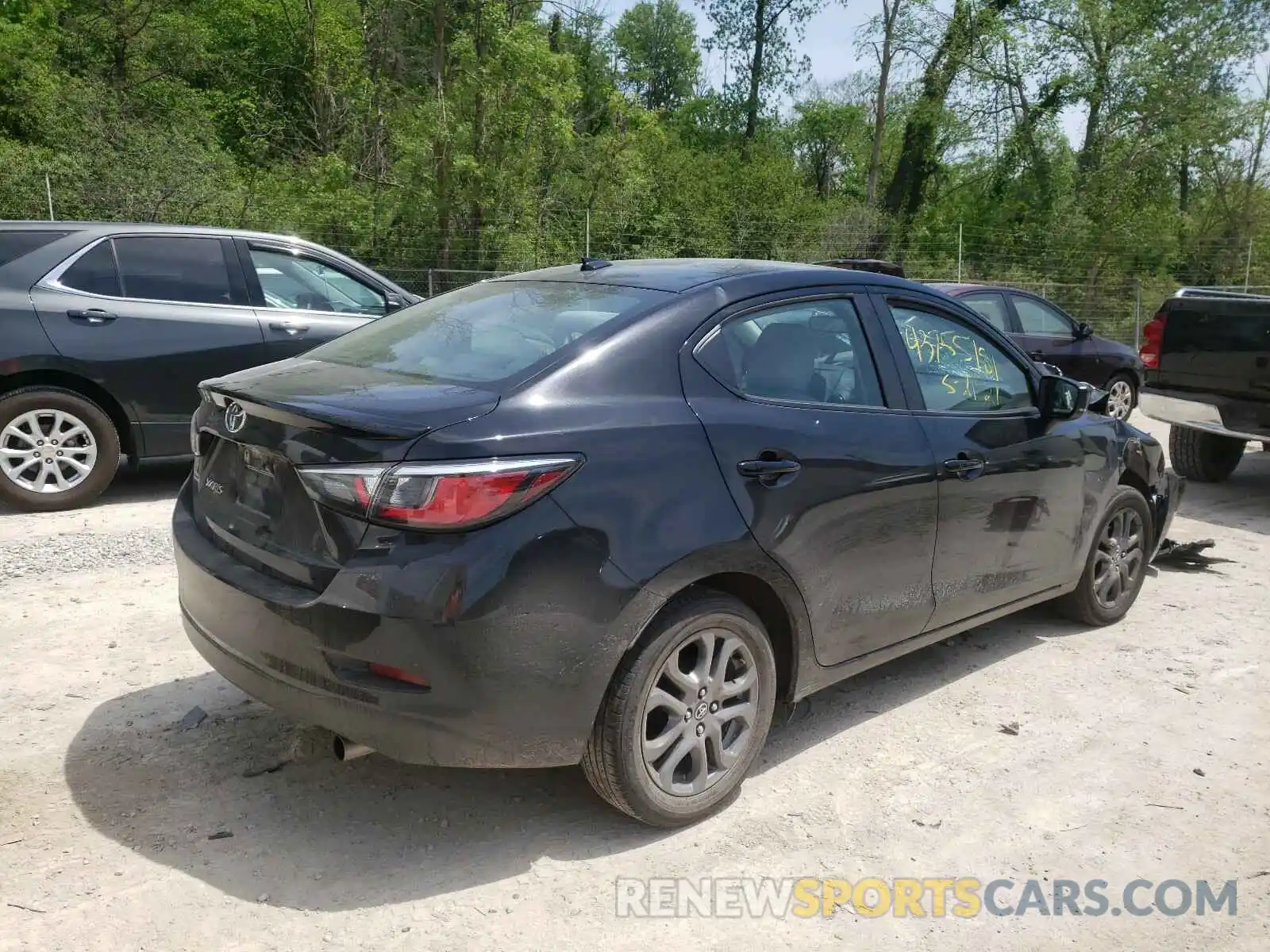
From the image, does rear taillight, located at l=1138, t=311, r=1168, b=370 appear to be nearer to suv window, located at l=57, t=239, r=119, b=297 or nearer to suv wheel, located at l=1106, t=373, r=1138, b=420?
suv wheel, located at l=1106, t=373, r=1138, b=420

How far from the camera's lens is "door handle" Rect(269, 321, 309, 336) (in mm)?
7520

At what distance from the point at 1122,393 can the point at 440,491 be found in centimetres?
1192

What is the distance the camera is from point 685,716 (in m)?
3.15

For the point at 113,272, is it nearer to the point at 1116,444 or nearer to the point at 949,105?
the point at 1116,444

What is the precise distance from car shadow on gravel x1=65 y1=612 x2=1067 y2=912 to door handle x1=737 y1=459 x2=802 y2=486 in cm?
85

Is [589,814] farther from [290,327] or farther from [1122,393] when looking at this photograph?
[1122,393]

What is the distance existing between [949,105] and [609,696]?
108 feet

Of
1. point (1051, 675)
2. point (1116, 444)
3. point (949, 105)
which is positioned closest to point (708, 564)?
point (1051, 675)

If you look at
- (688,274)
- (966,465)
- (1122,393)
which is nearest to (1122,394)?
(1122,393)

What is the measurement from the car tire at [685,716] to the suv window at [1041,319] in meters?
9.24

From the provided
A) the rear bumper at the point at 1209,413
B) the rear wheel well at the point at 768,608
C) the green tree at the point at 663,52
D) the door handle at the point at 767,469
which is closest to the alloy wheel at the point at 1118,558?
the rear wheel well at the point at 768,608

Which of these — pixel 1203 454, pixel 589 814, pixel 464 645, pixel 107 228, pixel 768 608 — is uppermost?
pixel 107 228

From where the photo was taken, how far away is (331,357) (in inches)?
141

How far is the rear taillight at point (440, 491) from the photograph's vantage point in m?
2.69
